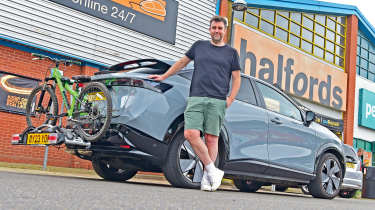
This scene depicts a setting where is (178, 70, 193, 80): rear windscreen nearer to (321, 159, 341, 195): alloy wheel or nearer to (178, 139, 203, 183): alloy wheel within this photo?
(178, 139, 203, 183): alloy wheel

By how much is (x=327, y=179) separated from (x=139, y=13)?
7757mm

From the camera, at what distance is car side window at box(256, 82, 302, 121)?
627 centimetres

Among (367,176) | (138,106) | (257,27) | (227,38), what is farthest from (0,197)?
(257,27)

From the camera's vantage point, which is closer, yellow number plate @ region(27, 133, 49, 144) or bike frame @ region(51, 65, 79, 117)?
yellow number plate @ region(27, 133, 49, 144)

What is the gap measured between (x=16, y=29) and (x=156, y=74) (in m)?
6.31

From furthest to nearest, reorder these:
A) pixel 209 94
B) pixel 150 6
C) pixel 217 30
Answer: pixel 150 6 < pixel 217 30 < pixel 209 94

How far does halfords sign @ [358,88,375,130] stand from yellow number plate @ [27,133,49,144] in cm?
1910

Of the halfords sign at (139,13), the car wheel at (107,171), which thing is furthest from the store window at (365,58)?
the car wheel at (107,171)

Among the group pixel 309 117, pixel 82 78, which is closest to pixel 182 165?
pixel 82 78

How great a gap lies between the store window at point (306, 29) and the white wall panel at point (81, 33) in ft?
10.1

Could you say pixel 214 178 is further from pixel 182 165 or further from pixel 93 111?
pixel 93 111

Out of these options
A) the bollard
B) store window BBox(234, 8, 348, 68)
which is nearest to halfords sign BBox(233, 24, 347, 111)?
store window BBox(234, 8, 348, 68)

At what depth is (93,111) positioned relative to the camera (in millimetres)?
5121

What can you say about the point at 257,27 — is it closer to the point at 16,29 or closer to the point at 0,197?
the point at 16,29
